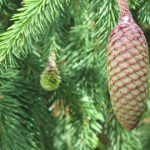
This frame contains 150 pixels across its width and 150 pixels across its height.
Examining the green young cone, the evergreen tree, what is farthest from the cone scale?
the green young cone

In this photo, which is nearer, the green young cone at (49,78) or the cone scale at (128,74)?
the cone scale at (128,74)

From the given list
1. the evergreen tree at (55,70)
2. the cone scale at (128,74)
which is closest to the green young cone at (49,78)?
the evergreen tree at (55,70)

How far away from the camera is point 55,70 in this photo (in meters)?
0.49

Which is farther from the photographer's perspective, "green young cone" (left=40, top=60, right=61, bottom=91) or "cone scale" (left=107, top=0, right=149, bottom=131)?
"green young cone" (left=40, top=60, right=61, bottom=91)

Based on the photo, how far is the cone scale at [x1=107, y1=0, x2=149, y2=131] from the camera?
0.31 metres

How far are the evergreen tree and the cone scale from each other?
9cm

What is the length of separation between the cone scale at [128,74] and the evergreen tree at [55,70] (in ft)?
0.29

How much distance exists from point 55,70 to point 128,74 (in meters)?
0.22

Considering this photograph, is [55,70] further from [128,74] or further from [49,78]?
[128,74]

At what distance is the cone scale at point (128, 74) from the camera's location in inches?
12.4

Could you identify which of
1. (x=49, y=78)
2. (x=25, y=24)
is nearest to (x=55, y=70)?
(x=49, y=78)

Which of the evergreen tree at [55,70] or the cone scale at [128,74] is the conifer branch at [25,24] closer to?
the evergreen tree at [55,70]

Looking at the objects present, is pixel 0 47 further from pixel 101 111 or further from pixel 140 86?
pixel 101 111

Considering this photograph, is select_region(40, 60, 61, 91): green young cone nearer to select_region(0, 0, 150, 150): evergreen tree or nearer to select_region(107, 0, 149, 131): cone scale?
select_region(0, 0, 150, 150): evergreen tree
